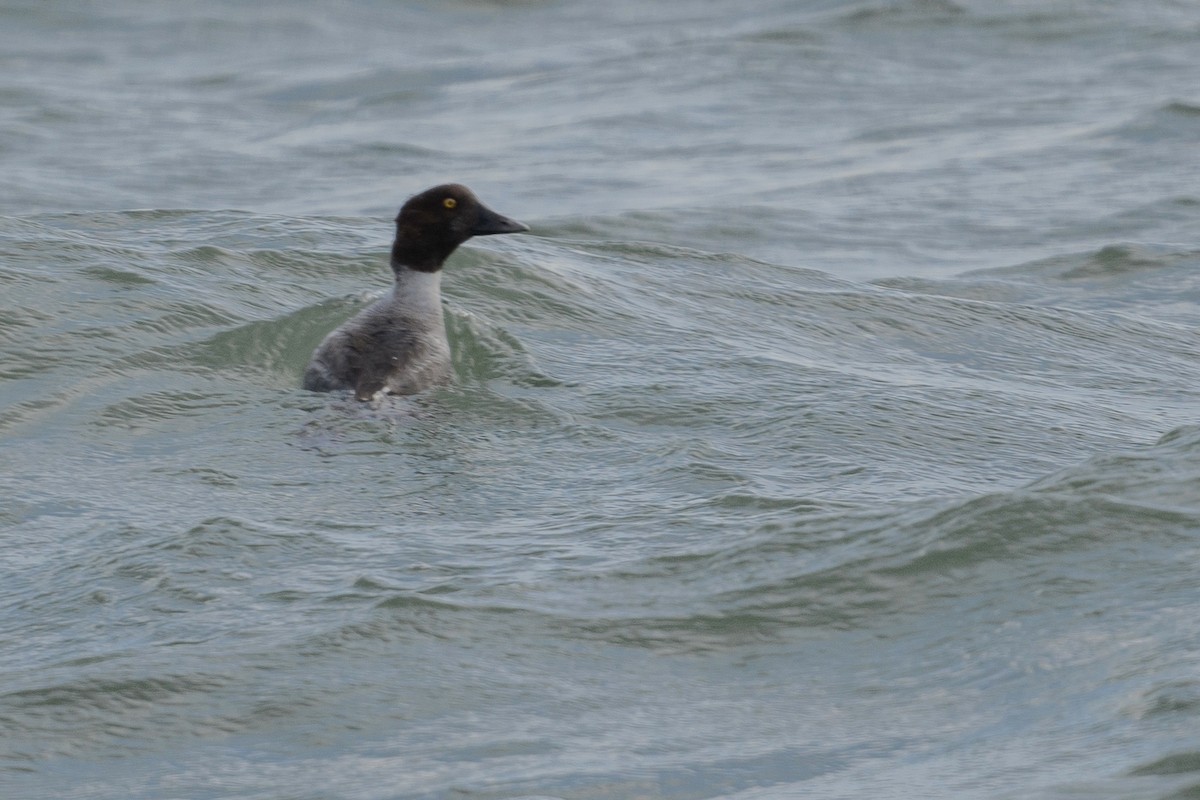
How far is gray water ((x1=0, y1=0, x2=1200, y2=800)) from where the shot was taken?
5371 millimetres

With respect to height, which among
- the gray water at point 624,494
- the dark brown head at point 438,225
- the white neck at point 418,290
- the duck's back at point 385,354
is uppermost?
the dark brown head at point 438,225

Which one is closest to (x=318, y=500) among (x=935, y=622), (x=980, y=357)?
(x=935, y=622)

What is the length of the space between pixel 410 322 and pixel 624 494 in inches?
85.4

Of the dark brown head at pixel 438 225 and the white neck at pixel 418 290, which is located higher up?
the dark brown head at pixel 438 225

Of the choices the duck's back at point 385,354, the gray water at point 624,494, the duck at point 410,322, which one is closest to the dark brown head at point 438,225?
the duck at point 410,322

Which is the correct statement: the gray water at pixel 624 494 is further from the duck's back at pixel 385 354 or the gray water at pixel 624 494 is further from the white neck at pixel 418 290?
the white neck at pixel 418 290

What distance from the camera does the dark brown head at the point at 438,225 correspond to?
9.55m

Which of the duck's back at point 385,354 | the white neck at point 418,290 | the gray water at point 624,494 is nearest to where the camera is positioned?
the gray water at point 624,494

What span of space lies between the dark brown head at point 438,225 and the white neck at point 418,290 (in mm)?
36

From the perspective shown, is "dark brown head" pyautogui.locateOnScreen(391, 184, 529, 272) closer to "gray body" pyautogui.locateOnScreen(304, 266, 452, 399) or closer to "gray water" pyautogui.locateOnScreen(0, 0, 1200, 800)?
"gray body" pyautogui.locateOnScreen(304, 266, 452, 399)

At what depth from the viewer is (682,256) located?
12.8 meters

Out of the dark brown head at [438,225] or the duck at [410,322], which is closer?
the duck at [410,322]

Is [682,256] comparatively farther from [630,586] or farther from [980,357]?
[630,586]

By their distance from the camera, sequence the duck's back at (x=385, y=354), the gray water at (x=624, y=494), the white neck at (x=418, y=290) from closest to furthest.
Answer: the gray water at (x=624, y=494)
the duck's back at (x=385, y=354)
the white neck at (x=418, y=290)
